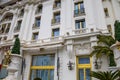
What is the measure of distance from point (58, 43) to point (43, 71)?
399 centimetres

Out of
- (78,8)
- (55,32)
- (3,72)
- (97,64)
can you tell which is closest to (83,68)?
(97,64)

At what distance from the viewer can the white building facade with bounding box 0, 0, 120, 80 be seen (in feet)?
47.3

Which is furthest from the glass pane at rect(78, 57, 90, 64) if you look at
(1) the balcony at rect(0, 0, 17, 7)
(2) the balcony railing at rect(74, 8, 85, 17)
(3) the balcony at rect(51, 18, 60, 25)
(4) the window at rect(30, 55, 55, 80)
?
(1) the balcony at rect(0, 0, 17, 7)

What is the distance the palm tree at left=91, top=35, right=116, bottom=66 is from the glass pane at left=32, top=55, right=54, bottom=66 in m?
5.76

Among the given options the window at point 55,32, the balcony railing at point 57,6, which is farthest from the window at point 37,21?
the window at point 55,32

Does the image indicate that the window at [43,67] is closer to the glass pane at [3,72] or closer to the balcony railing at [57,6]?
the glass pane at [3,72]

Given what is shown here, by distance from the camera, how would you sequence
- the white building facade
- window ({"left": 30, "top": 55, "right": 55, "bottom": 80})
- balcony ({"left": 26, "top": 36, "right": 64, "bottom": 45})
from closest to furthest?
the white building facade, window ({"left": 30, "top": 55, "right": 55, "bottom": 80}), balcony ({"left": 26, "top": 36, "right": 64, "bottom": 45})

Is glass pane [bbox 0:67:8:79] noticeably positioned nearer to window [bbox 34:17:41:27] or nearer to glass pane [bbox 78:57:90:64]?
window [bbox 34:17:41:27]

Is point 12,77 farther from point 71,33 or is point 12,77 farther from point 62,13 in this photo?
point 62,13

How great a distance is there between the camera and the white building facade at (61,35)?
14.4 meters

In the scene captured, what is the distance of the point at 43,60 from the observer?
55.5 feet

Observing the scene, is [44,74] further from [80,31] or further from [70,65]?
[80,31]

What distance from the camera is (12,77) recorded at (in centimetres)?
1273

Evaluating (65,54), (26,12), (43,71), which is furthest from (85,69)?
(26,12)
